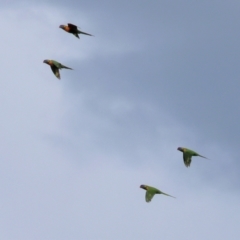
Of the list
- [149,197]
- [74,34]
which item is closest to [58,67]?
[74,34]

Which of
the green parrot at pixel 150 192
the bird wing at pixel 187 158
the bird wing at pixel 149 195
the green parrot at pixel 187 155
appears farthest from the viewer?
the green parrot at pixel 187 155

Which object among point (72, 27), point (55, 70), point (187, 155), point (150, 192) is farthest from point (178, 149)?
point (72, 27)

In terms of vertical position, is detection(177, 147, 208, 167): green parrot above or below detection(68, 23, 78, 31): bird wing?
below

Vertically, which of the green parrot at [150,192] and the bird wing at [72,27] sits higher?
the bird wing at [72,27]

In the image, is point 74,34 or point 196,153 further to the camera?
point 196,153

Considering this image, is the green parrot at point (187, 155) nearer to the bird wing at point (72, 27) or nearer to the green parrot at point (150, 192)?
the green parrot at point (150, 192)

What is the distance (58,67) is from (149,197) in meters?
24.7

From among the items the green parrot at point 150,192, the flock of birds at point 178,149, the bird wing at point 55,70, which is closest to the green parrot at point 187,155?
the flock of birds at point 178,149

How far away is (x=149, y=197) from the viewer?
402ft

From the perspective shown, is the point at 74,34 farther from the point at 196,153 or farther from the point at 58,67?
the point at 196,153

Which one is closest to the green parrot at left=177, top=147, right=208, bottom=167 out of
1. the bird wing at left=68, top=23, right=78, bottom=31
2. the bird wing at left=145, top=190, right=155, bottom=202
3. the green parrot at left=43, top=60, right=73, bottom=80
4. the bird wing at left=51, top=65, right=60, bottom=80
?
the bird wing at left=145, top=190, right=155, bottom=202

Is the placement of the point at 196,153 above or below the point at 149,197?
above

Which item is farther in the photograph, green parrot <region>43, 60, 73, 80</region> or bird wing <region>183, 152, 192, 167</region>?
bird wing <region>183, 152, 192, 167</region>

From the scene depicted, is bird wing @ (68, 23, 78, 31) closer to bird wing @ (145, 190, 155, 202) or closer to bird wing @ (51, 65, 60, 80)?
bird wing @ (51, 65, 60, 80)
